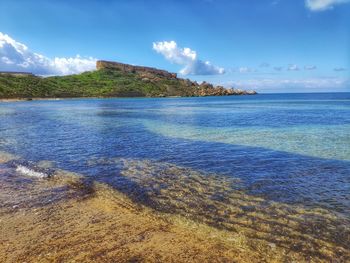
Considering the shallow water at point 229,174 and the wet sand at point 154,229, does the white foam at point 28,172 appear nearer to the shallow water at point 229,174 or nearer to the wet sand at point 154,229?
the shallow water at point 229,174

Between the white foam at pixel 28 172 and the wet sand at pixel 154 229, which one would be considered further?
the white foam at pixel 28 172

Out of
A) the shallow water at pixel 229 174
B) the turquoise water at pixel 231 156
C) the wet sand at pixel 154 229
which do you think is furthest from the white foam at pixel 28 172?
the wet sand at pixel 154 229

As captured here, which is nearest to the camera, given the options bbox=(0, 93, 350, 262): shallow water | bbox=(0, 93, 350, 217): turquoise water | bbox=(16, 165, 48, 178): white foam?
bbox=(0, 93, 350, 262): shallow water

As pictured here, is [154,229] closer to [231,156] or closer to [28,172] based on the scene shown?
[28,172]

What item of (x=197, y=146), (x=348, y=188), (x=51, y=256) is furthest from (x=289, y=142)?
(x=51, y=256)

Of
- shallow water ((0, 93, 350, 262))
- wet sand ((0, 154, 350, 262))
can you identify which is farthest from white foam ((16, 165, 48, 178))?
wet sand ((0, 154, 350, 262))

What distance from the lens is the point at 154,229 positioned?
10.3 meters

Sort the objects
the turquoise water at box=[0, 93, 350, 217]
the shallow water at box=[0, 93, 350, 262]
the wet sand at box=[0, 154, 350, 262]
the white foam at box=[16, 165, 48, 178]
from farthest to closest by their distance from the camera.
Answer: the white foam at box=[16, 165, 48, 178] → the turquoise water at box=[0, 93, 350, 217] → the shallow water at box=[0, 93, 350, 262] → the wet sand at box=[0, 154, 350, 262]

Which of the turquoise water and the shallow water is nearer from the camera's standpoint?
the shallow water

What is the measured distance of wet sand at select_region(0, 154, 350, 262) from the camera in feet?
28.3

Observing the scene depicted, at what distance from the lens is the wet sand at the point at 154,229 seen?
8.63m

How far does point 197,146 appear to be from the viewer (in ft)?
83.9

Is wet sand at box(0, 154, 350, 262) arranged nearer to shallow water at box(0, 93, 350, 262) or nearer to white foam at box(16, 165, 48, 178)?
shallow water at box(0, 93, 350, 262)

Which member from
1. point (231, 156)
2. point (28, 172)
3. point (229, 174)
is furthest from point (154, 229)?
point (231, 156)
